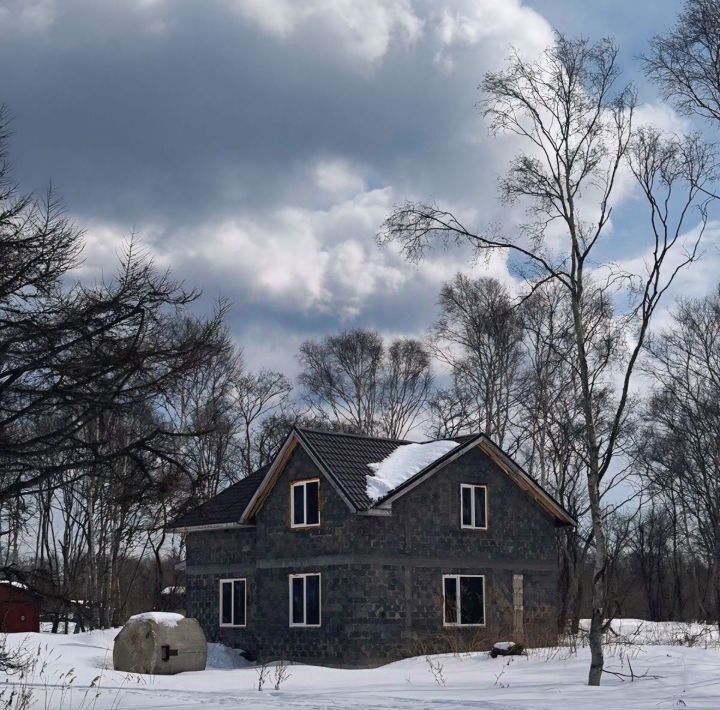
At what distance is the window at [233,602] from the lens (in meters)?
31.0

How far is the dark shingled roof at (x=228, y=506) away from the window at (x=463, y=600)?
664cm

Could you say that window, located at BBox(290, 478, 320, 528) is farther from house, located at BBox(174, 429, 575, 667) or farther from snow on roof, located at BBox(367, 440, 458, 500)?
snow on roof, located at BBox(367, 440, 458, 500)

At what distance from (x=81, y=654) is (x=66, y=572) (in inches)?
824

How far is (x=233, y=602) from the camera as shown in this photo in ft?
103

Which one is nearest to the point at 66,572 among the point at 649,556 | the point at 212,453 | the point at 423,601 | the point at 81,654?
the point at 212,453

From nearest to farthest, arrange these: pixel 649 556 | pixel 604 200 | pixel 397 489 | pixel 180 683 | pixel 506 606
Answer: pixel 604 200 < pixel 180 683 < pixel 397 489 < pixel 506 606 < pixel 649 556

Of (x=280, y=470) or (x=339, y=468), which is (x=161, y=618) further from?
(x=280, y=470)

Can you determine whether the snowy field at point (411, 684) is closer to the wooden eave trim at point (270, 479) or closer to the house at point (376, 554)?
the house at point (376, 554)

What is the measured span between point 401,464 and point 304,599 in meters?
4.68

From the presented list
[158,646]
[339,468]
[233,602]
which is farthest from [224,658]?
[339,468]

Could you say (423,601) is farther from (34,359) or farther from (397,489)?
(34,359)

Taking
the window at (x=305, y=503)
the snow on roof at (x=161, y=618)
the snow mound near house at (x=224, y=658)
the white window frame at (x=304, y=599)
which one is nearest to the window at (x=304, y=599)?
the white window frame at (x=304, y=599)

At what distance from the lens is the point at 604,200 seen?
1936cm

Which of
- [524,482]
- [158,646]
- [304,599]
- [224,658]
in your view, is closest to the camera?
[158,646]
